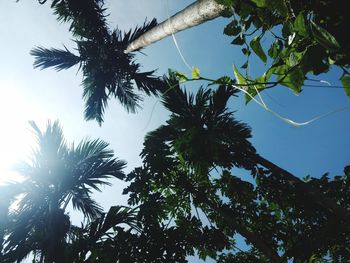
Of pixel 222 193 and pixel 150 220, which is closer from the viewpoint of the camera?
pixel 150 220

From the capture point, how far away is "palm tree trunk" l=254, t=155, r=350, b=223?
4.82 m

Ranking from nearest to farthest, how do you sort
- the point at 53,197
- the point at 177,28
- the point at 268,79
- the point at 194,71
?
the point at 268,79 < the point at 194,71 < the point at 177,28 < the point at 53,197

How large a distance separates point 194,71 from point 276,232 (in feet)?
21.8

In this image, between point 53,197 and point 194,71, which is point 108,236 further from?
point 194,71

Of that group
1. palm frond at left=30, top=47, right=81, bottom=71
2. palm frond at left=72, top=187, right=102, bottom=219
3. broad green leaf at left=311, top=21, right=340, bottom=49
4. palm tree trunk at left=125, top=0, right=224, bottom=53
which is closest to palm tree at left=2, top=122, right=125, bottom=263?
palm frond at left=72, top=187, right=102, bottom=219

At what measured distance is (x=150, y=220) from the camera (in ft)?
16.5

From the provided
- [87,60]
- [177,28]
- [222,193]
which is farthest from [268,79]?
[87,60]

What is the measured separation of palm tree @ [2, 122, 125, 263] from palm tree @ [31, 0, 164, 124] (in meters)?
1.87

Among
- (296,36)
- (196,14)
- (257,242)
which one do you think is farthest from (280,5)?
(257,242)

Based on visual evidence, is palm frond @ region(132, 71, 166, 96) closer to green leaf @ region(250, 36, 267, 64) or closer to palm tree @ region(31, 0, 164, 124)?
palm tree @ region(31, 0, 164, 124)

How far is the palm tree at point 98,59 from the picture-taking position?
7.66 m

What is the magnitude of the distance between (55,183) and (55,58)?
3893 mm

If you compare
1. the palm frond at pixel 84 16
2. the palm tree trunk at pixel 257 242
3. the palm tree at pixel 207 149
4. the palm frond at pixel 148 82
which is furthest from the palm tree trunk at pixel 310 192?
the palm frond at pixel 84 16

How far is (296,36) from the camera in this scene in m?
1.00
